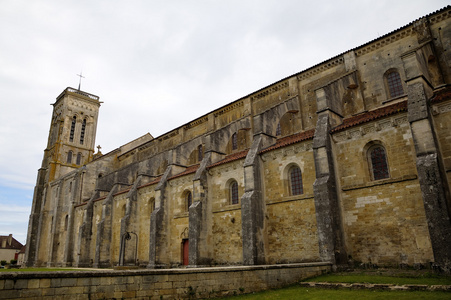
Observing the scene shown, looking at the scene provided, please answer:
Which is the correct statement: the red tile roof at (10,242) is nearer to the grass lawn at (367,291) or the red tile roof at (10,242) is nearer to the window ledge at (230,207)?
the window ledge at (230,207)

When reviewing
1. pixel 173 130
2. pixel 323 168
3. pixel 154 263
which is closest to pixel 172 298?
pixel 323 168

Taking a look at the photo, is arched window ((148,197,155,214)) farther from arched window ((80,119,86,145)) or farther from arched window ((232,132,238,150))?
arched window ((80,119,86,145))

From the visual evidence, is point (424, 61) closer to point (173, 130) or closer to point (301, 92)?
point (301, 92)

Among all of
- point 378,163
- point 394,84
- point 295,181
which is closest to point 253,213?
point 295,181

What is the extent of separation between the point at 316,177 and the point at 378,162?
311 cm

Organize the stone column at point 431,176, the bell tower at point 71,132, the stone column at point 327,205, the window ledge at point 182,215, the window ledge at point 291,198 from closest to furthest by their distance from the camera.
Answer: the stone column at point 431,176, the stone column at point 327,205, the window ledge at point 291,198, the window ledge at point 182,215, the bell tower at point 71,132

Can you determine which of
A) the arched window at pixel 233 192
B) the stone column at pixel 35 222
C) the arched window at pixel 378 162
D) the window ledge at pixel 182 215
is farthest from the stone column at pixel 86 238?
the arched window at pixel 378 162

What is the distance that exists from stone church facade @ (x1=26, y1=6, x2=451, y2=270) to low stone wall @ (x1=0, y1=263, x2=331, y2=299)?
14.0ft

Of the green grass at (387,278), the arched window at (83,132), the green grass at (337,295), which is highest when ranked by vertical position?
the arched window at (83,132)

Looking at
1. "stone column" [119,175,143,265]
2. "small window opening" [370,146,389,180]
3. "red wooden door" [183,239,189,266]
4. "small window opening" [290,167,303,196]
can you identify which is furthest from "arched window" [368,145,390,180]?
"stone column" [119,175,143,265]

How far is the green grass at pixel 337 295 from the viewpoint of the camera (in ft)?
29.7

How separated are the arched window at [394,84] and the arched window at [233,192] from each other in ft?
37.5

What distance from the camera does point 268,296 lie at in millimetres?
10648

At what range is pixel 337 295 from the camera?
10195mm
